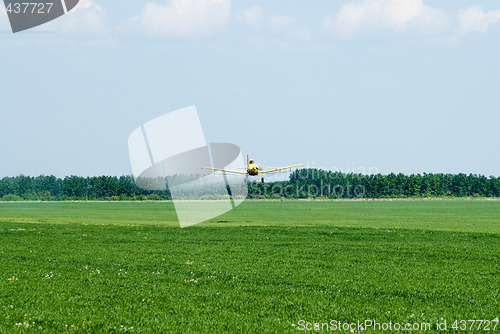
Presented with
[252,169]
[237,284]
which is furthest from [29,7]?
[252,169]

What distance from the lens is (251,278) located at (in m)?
21.6

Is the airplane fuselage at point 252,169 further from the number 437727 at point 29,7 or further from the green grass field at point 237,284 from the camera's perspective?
the number 437727 at point 29,7

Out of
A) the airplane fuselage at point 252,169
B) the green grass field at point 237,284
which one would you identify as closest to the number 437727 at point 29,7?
the green grass field at point 237,284

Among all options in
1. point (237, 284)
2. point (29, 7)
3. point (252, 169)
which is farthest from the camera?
point (252, 169)

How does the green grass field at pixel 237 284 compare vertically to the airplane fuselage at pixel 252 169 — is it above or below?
below

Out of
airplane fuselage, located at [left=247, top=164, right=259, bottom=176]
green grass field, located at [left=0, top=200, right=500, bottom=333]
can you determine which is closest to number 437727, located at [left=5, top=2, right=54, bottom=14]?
green grass field, located at [left=0, top=200, right=500, bottom=333]

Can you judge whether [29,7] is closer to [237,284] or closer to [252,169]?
[237,284]

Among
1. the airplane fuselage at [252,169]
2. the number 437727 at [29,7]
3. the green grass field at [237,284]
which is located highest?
the number 437727 at [29,7]

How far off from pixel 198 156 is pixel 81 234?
16767 millimetres

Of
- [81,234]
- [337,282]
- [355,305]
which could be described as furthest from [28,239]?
[355,305]

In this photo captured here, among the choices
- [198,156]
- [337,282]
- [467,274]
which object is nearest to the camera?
[337,282]

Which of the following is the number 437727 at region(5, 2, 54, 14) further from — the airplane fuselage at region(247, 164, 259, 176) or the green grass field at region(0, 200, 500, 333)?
the airplane fuselage at region(247, 164, 259, 176)

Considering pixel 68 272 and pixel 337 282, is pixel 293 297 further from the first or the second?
pixel 68 272

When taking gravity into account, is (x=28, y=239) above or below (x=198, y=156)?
below
